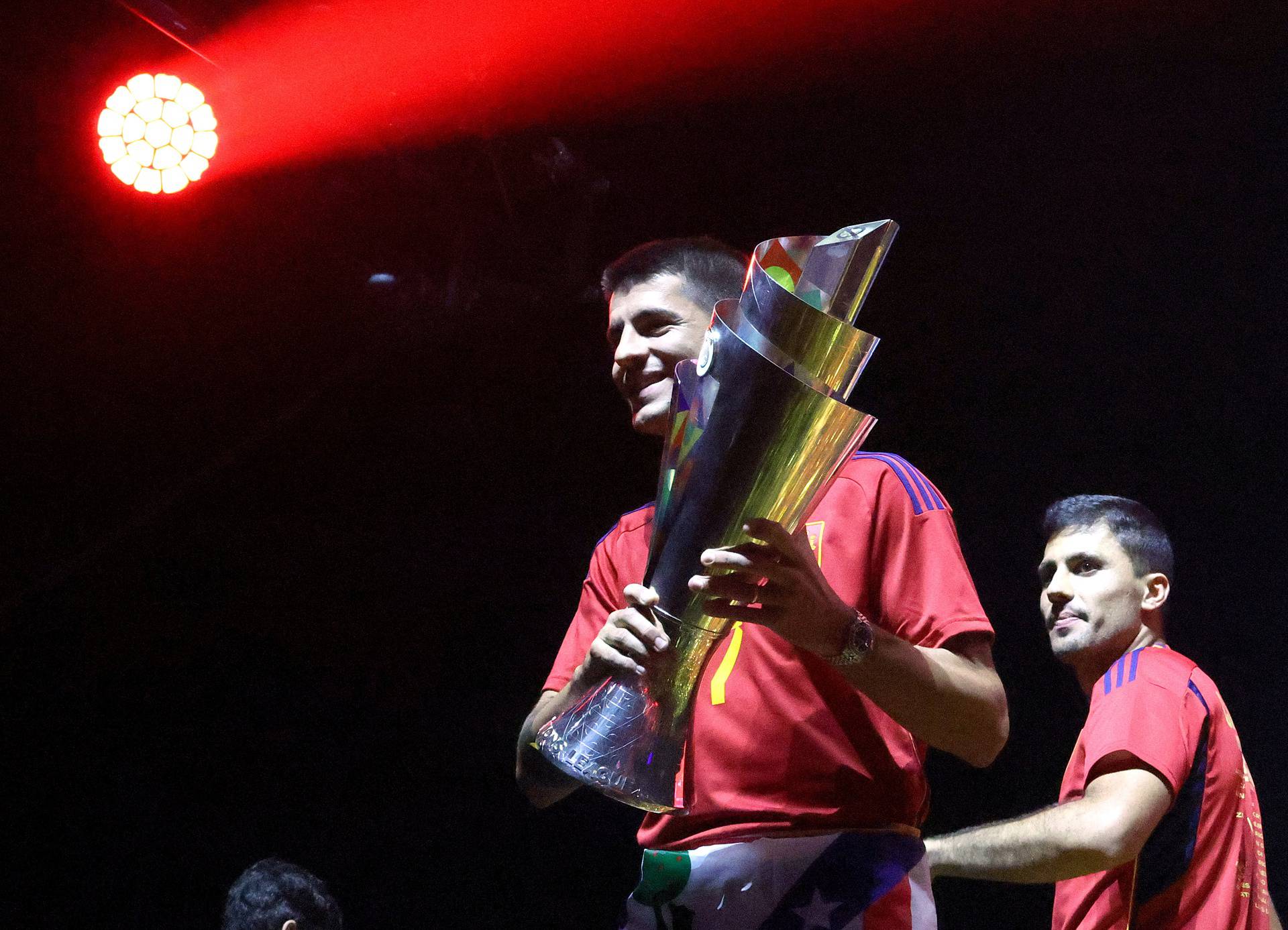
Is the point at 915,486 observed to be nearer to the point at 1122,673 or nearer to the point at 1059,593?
the point at 1122,673

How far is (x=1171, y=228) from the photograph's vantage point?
3.26 meters

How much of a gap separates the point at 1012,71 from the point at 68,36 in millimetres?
2499

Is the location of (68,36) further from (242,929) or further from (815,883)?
(815,883)

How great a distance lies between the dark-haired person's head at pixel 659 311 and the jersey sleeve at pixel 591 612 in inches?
8.9

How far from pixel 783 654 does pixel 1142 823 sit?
78 centimetres

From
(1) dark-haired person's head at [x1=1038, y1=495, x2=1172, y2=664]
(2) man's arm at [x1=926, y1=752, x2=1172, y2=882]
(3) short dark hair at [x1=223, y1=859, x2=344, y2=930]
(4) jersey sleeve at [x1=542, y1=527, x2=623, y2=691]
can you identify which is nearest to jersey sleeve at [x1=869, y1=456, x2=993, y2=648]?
(4) jersey sleeve at [x1=542, y1=527, x2=623, y2=691]

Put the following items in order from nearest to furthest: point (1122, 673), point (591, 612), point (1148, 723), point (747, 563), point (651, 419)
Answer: point (747, 563)
point (651, 419)
point (591, 612)
point (1148, 723)
point (1122, 673)

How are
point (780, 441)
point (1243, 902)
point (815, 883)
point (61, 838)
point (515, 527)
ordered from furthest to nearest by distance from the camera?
point (515, 527)
point (61, 838)
point (1243, 902)
point (815, 883)
point (780, 441)

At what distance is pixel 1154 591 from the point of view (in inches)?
89.8

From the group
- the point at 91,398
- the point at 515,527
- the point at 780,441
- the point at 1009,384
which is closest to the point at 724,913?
the point at 780,441

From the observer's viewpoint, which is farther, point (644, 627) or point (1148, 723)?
point (1148, 723)

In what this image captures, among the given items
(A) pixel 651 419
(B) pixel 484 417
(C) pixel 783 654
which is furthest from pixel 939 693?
(B) pixel 484 417

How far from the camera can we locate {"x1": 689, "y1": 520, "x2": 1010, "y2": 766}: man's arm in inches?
41.3

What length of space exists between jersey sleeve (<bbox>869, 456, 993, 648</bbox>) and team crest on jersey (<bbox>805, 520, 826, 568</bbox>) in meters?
0.06
